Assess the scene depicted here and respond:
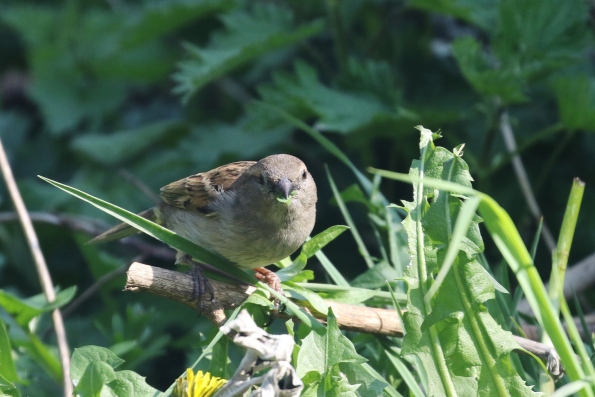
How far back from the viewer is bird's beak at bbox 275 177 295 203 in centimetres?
262

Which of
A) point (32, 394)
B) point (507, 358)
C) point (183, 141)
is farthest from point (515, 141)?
point (32, 394)

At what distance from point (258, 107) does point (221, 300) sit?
1750 mm

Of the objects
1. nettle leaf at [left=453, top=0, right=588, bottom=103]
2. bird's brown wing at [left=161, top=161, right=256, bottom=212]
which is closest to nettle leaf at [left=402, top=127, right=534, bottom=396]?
bird's brown wing at [left=161, top=161, right=256, bottom=212]

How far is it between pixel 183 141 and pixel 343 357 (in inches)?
97.5

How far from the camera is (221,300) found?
211 cm

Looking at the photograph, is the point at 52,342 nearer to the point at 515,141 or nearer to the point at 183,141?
the point at 183,141

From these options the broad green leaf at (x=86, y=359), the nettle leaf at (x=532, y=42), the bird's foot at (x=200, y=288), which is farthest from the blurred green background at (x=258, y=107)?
the broad green leaf at (x=86, y=359)

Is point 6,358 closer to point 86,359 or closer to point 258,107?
point 86,359

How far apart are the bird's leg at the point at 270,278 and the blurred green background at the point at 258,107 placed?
386 millimetres

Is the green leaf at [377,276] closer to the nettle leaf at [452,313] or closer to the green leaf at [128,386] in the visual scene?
the nettle leaf at [452,313]

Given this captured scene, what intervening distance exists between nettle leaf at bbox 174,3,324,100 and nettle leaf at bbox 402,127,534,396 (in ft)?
5.72

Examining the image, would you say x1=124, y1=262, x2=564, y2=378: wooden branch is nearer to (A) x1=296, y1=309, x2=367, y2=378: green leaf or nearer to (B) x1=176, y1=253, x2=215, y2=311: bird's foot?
(B) x1=176, y1=253, x2=215, y2=311: bird's foot

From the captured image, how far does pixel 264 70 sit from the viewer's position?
15.0ft

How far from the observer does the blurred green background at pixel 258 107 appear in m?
3.33
